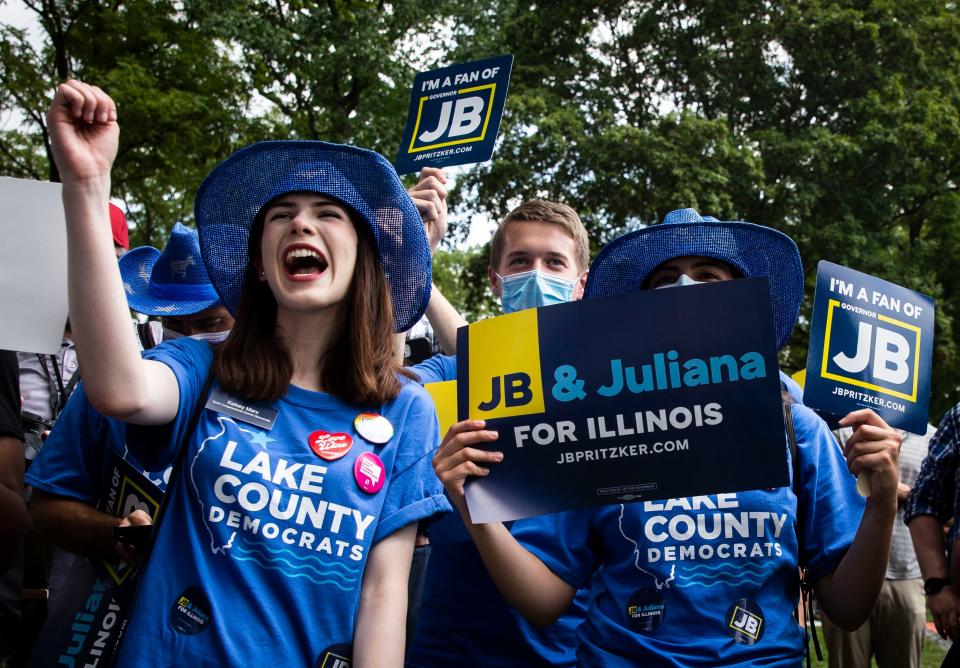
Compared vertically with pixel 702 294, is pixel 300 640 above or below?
below

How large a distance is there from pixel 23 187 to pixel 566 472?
153cm

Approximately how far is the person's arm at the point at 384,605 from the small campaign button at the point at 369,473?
0.13 m

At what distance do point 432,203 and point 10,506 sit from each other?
1.96 meters

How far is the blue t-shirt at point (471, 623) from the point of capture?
111 inches

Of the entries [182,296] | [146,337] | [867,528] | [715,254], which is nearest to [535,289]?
[715,254]

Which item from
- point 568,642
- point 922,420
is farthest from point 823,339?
point 568,642

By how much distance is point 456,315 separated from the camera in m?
3.90

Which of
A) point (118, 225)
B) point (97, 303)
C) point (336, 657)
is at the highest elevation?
point (118, 225)

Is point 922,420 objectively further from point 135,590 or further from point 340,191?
point 135,590

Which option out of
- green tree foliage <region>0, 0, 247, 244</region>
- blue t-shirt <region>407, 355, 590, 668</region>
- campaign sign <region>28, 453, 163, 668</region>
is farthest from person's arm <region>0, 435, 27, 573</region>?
green tree foliage <region>0, 0, 247, 244</region>

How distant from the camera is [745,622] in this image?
7.82 feet

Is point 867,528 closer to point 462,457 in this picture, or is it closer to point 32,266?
point 462,457

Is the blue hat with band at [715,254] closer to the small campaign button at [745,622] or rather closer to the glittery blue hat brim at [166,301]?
the small campaign button at [745,622]

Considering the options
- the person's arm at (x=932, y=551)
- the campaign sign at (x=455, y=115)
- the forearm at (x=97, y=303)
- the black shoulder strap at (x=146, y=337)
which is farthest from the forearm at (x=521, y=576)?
the black shoulder strap at (x=146, y=337)
